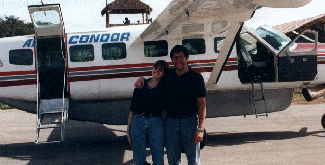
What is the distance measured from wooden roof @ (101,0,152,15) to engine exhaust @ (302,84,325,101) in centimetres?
2086

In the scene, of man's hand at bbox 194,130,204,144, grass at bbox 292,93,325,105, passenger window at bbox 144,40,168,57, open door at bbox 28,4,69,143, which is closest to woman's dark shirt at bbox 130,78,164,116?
man's hand at bbox 194,130,204,144

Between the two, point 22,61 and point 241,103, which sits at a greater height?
point 22,61

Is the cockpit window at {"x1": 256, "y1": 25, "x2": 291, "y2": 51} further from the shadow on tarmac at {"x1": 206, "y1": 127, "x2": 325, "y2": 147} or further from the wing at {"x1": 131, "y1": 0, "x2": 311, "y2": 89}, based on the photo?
the shadow on tarmac at {"x1": 206, "y1": 127, "x2": 325, "y2": 147}

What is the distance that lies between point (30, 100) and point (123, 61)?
104 inches

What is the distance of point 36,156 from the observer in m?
7.27

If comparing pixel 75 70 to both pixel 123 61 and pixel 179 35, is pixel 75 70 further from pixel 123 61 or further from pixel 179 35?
pixel 179 35

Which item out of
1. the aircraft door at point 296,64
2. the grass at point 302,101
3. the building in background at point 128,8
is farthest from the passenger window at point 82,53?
the building in background at point 128,8

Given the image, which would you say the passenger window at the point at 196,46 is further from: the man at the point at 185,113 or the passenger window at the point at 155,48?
the man at the point at 185,113

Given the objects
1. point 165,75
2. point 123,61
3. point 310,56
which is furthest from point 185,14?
point 310,56

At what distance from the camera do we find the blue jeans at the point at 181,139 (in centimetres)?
395

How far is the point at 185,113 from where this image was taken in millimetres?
3967

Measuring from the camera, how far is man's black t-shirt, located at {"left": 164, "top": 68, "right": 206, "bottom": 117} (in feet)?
13.0

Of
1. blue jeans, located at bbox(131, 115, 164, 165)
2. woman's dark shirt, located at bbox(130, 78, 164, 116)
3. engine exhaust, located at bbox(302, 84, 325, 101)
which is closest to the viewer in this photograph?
blue jeans, located at bbox(131, 115, 164, 165)

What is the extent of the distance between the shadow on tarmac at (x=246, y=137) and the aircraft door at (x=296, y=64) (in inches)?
66.0
